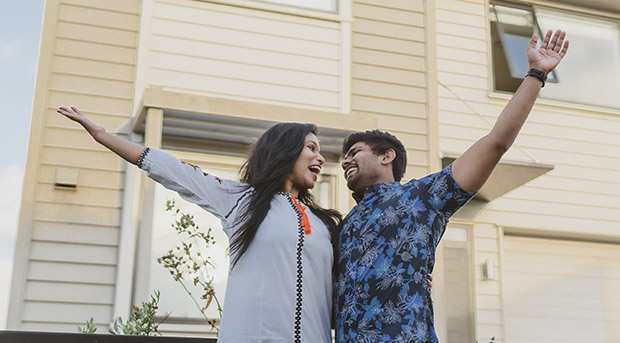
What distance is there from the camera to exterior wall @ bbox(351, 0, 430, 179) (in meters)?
5.77

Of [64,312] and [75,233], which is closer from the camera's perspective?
[64,312]

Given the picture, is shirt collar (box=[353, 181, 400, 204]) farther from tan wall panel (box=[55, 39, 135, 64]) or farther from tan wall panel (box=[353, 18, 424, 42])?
tan wall panel (box=[353, 18, 424, 42])

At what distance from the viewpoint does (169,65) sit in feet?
17.2

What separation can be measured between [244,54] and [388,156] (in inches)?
135

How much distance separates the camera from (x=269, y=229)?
6.64 feet

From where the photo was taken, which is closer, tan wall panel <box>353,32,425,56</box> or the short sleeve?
the short sleeve

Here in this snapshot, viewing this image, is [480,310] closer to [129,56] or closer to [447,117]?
[447,117]

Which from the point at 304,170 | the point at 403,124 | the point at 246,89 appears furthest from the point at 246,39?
the point at 304,170

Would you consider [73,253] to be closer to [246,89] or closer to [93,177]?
[93,177]

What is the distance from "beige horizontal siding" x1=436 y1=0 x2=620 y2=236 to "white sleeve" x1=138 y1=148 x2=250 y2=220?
4561 millimetres

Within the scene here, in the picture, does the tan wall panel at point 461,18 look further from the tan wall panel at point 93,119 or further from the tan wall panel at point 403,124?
the tan wall panel at point 93,119

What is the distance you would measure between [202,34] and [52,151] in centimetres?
147

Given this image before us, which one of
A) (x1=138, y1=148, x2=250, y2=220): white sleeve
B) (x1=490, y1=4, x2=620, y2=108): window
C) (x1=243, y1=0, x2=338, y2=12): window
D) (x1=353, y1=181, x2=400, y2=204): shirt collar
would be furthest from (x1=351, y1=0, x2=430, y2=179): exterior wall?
(x1=138, y1=148, x2=250, y2=220): white sleeve

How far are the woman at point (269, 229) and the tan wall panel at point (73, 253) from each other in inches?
110
